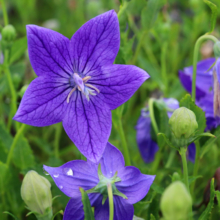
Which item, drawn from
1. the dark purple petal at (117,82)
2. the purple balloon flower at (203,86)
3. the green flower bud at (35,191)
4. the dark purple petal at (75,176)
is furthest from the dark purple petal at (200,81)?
the green flower bud at (35,191)

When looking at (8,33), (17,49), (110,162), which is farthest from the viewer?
(17,49)

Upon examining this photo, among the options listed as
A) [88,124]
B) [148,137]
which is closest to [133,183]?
[88,124]

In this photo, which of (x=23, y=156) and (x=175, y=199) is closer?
(x=175, y=199)

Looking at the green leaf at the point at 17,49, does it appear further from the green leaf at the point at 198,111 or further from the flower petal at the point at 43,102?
the green leaf at the point at 198,111

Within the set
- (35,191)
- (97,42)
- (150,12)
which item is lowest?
(35,191)

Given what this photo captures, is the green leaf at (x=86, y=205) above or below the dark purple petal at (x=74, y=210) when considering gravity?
above

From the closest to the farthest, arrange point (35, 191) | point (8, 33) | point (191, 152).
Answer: point (35, 191) → point (8, 33) → point (191, 152)

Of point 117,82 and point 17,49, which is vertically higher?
point 17,49

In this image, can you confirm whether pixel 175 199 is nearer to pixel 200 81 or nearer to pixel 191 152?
pixel 191 152
